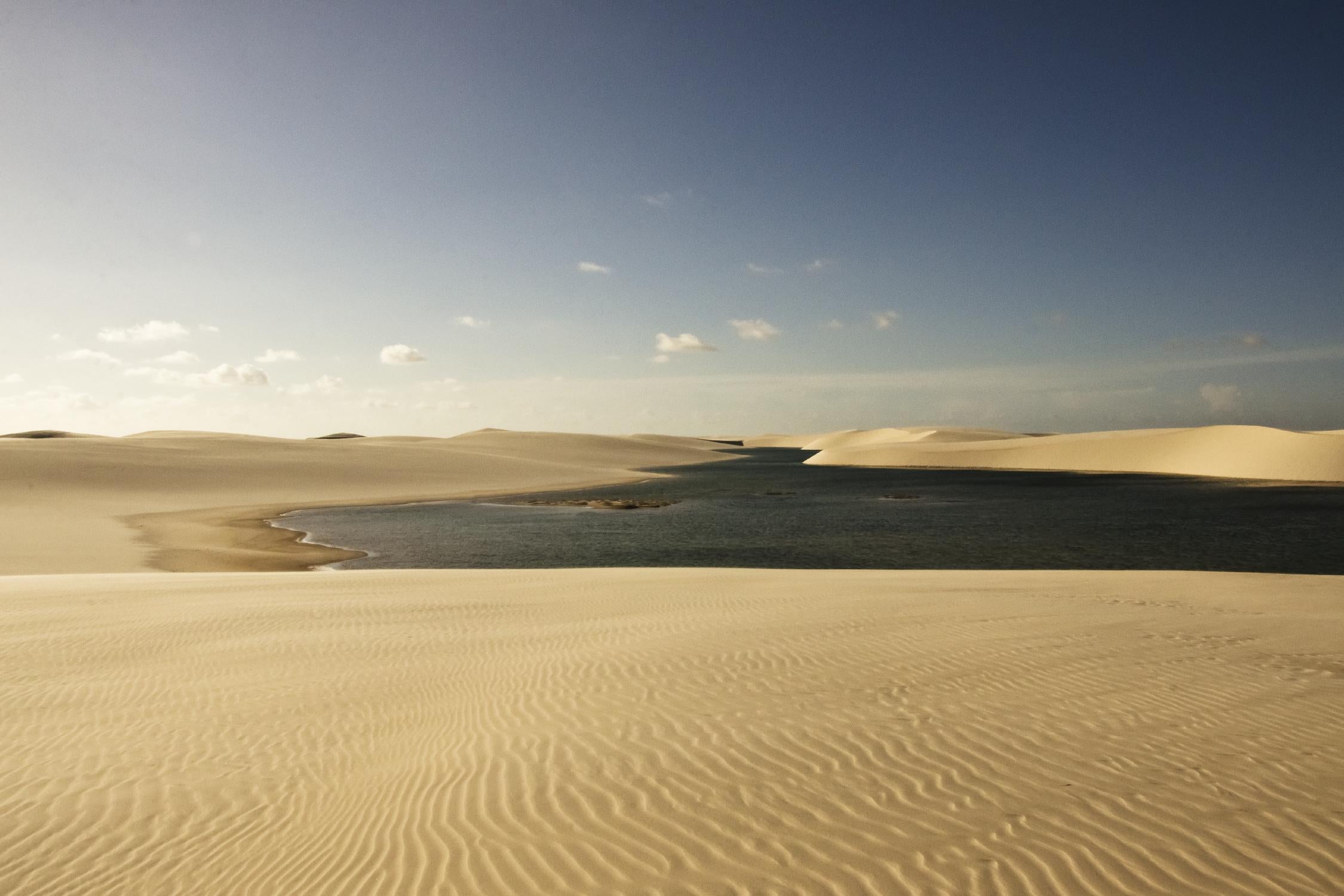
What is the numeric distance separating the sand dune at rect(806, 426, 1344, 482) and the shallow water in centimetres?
551

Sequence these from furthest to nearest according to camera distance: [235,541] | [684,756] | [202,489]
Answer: [202,489] → [235,541] → [684,756]

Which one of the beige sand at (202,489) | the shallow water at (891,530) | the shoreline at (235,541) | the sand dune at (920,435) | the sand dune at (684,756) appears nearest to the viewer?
the sand dune at (684,756)

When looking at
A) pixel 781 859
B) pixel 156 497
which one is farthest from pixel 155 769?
pixel 156 497

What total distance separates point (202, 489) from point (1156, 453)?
240 ft

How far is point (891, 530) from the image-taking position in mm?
30078

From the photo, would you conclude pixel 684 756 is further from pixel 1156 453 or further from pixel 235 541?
pixel 1156 453

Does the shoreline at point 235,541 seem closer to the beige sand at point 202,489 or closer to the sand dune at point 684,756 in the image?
the beige sand at point 202,489

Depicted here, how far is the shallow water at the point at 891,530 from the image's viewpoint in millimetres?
22938

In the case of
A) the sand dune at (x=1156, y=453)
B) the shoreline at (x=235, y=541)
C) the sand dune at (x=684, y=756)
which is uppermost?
the sand dune at (x=1156, y=453)

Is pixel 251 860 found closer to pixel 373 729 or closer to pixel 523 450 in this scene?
pixel 373 729

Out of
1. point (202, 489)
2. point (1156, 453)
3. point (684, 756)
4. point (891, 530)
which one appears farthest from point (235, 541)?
point (1156, 453)

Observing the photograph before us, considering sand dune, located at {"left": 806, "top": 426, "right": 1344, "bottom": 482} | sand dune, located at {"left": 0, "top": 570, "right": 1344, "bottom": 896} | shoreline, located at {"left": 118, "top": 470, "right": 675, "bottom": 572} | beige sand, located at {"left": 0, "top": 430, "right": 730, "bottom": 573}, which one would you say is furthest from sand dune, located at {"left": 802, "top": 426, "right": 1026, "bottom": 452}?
sand dune, located at {"left": 0, "top": 570, "right": 1344, "bottom": 896}

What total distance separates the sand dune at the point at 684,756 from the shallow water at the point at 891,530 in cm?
1140

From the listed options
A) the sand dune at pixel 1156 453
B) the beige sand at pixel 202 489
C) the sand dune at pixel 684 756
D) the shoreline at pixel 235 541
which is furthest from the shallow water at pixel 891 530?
the sand dune at pixel 684 756
